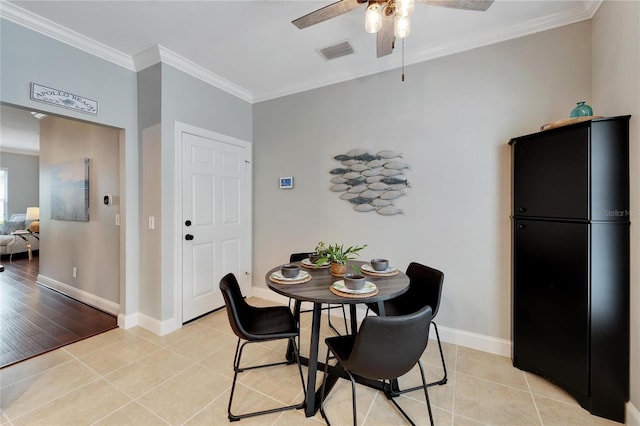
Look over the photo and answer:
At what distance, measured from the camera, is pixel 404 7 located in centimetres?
140

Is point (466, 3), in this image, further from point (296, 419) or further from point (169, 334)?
point (169, 334)

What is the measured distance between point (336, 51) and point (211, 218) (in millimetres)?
2219

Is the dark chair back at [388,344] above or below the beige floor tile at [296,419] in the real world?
above

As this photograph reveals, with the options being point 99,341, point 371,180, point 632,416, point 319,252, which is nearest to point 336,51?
point 371,180

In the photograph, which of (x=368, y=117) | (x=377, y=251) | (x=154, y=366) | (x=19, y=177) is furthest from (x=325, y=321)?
(x=19, y=177)

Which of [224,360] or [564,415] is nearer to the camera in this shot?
[564,415]

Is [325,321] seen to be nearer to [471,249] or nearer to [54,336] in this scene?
[471,249]

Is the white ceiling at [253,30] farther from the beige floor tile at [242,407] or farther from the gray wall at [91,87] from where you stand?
the beige floor tile at [242,407]

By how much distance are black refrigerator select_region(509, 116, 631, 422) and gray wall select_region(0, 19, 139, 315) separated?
356 centimetres

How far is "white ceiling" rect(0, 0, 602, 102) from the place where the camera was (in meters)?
2.00

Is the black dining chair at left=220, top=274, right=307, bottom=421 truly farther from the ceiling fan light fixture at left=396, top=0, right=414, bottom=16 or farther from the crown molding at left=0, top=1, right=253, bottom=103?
the crown molding at left=0, top=1, right=253, bottom=103

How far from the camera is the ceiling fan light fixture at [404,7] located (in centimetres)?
139

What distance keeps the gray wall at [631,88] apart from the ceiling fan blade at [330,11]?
5.06ft

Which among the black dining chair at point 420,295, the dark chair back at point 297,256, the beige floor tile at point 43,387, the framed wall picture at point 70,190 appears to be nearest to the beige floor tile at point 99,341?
the beige floor tile at point 43,387
